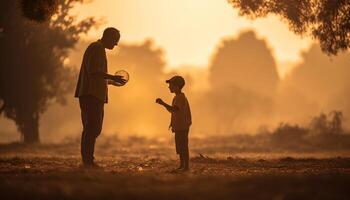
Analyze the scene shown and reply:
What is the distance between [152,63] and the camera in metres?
123

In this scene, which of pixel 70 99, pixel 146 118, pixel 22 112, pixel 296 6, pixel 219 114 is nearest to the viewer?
pixel 296 6

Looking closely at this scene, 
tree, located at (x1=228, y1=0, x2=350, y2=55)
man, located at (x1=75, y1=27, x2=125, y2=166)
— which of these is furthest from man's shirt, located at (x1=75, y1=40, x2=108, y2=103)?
tree, located at (x1=228, y1=0, x2=350, y2=55)

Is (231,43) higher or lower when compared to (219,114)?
higher

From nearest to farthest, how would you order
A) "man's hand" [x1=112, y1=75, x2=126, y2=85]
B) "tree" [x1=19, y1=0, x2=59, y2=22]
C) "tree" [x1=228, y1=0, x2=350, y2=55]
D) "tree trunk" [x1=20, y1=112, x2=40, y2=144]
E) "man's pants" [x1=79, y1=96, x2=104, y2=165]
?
"man's pants" [x1=79, y1=96, x2=104, y2=165]
"man's hand" [x1=112, y1=75, x2=126, y2=85]
"tree" [x1=19, y1=0, x2=59, y2=22]
"tree" [x1=228, y1=0, x2=350, y2=55]
"tree trunk" [x1=20, y1=112, x2=40, y2=144]

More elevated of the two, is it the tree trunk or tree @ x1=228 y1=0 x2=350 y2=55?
tree @ x1=228 y1=0 x2=350 y2=55

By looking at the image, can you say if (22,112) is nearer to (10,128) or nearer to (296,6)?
(296,6)

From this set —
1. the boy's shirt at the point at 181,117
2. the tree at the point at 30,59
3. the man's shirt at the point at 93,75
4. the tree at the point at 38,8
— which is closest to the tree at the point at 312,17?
the tree at the point at 38,8

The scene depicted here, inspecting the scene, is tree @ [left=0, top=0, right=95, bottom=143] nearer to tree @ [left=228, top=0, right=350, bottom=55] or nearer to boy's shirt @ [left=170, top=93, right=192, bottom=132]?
tree @ [left=228, top=0, right=350, bottom=55]

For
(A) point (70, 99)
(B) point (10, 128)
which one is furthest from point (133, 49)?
(A) point (70, 99)

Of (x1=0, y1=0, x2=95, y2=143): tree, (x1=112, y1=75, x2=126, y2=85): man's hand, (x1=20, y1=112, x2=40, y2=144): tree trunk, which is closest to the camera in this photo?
(x1=112, y1=75, x2=126, y2=85): man's hand

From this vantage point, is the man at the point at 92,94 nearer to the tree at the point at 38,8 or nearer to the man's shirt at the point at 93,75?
the man's shirt at the point at 93,75

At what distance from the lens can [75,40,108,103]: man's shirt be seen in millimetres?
11766

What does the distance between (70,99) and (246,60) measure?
57.1 metres

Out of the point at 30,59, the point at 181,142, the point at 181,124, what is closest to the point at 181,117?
the point at 181,124
